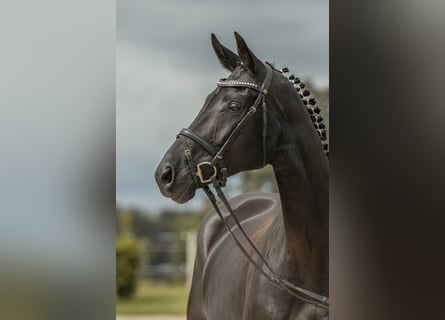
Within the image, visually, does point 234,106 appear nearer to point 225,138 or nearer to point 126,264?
point 225,138

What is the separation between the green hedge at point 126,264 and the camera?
11.2 m

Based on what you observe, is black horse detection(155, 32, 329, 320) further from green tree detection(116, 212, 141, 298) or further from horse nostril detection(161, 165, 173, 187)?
green tree detection(116, 212, 141, 298)

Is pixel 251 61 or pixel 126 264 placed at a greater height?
pixel 251 61

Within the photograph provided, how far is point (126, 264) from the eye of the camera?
11.7 metres

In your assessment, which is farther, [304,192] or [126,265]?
[126,265]

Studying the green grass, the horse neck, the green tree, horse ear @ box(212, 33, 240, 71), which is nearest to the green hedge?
the green tree

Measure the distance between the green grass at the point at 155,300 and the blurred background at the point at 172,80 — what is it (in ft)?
0.06

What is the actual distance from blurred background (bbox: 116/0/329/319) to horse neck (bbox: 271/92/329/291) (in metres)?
10.1

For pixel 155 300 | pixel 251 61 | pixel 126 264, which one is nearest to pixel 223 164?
pixel 251 61

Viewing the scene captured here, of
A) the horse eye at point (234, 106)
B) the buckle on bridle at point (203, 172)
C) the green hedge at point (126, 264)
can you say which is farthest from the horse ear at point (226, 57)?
the green hedge at point (126, 264)

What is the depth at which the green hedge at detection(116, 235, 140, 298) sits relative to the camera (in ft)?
36.8

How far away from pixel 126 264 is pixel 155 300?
1778mm

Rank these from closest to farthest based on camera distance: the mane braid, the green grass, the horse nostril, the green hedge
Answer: the horse nostril, the mane braid, the green hedge, the green grass
